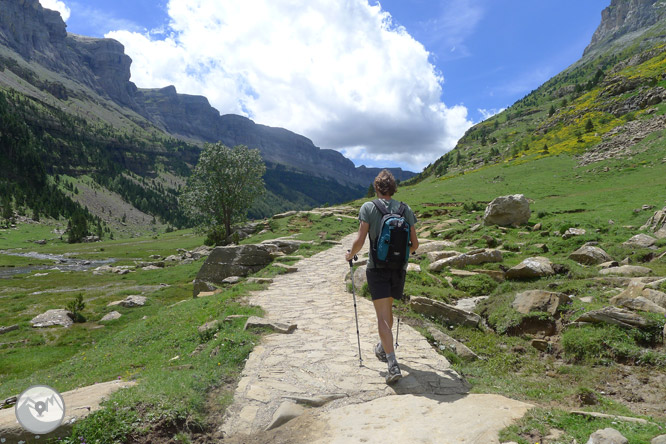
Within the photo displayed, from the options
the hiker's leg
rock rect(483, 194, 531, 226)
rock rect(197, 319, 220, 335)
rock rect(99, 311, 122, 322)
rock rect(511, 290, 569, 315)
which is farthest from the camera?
rock rect(483, 194, 531, 226)

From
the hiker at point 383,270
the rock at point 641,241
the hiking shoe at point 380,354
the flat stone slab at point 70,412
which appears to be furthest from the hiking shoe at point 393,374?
the rock at point 641,241

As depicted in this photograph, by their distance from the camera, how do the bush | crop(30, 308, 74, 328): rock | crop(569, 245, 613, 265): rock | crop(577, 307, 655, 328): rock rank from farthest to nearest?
1. the bush
2. crop(30, 308, 74, 328): rock
3. crop(569, 245, 613, 265): rock
4. crop(577, 307, 655, 328): rock

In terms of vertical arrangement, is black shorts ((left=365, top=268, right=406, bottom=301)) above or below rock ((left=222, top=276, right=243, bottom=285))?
above

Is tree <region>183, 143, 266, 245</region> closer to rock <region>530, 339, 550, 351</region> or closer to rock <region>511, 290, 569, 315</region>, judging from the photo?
rock <region>511, 290, 569, 315</region>

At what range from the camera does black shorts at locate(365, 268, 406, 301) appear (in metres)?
6.76

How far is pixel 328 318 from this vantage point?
11.4 m

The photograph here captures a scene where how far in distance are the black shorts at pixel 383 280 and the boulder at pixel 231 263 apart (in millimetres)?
16836

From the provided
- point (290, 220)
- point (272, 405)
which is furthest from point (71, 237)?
point (272, 405)

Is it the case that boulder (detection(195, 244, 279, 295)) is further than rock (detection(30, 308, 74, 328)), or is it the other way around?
boulder (detection(195, 244, 279, 295))

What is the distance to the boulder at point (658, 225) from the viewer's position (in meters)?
16.6

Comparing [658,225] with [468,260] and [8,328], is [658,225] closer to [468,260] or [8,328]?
[468,260]

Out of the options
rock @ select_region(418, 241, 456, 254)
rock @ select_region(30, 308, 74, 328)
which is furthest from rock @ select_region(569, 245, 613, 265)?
rock @ select_region(30, 308, 74, 328)

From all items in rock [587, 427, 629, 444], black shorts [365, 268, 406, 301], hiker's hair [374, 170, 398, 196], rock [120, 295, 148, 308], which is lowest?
rock [120, 295, 148, 308]

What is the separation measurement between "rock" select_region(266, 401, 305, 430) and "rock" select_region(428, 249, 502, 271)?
1189cm
